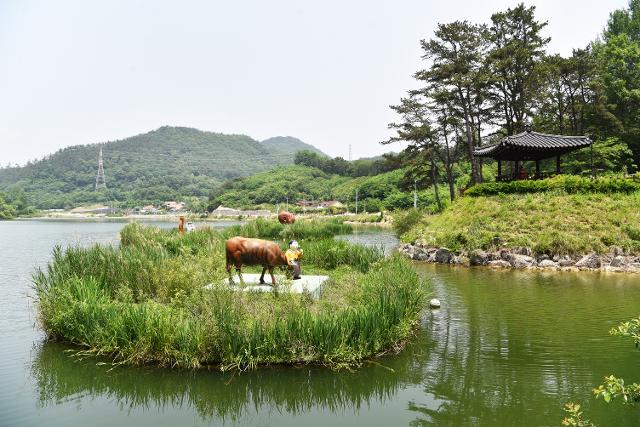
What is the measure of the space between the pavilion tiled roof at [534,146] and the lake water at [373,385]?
46.7 feet

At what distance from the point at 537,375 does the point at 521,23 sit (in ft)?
101

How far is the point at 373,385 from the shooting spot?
7.10 m

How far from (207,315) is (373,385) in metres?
3.04

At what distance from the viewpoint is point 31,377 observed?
7.53 metres

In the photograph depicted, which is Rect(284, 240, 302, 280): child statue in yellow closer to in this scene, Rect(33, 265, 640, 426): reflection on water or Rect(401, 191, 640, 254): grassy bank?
Rect(33, 265, 640, 426): reflection on water

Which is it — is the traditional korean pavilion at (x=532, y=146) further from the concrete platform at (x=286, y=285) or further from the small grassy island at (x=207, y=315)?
the concrete platform at (x=286, y=285)

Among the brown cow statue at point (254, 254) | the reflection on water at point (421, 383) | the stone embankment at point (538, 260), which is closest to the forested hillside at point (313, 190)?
the stone embankment at point (538, 260)

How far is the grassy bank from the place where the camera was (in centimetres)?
1853

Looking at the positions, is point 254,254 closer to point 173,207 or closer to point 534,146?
point 534,146

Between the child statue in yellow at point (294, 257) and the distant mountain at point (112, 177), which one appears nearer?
the child statue in yellow at point (294, 257)

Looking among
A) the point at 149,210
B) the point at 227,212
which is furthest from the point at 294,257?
the point at 149,210

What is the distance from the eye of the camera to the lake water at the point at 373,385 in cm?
616

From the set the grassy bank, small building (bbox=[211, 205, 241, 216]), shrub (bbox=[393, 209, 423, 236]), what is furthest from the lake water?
small building (bbox=[211, 205, 241, 216])

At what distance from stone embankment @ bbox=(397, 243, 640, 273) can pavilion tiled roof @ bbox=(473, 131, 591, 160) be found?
6615 millimetres
